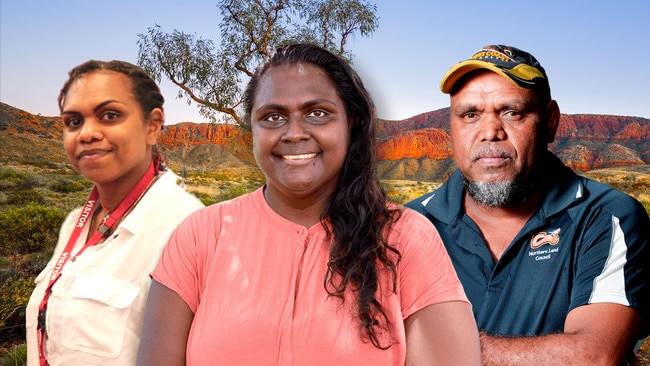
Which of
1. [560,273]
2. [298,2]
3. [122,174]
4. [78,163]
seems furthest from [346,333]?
[298,2]

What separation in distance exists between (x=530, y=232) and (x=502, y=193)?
27 cm

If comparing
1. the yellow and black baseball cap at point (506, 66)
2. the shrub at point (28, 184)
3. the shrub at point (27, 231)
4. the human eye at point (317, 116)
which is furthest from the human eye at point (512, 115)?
the shrub at point (28, 184)

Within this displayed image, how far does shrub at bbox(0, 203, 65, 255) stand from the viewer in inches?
373

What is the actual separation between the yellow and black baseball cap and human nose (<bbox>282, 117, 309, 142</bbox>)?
145 cm

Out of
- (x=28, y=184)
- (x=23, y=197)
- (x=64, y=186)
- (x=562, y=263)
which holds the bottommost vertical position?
(x=562, y=263)

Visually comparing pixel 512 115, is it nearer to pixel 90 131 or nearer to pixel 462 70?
pixel 462 70

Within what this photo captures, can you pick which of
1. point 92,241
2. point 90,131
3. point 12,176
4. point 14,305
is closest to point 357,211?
point 92,241

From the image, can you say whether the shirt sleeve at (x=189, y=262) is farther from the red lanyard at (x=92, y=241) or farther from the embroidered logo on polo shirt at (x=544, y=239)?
the embroidered logo on polo shirt at (x=544, y=239)

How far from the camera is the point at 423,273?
220 centimetres

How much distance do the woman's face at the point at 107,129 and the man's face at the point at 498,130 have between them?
171 cm

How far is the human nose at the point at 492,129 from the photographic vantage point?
3.49 m

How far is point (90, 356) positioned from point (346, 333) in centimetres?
155

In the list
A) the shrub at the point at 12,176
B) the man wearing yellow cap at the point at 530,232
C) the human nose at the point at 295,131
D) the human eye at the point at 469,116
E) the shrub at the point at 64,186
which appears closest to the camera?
the human nose at the point at 295,131

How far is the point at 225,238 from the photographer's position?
2.36m
